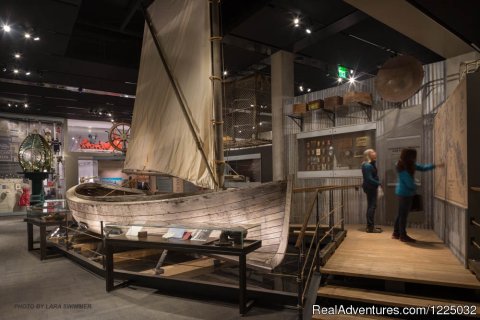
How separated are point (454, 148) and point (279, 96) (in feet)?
18.1

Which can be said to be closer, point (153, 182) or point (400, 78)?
point (400, 78)

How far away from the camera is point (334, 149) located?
7945mm

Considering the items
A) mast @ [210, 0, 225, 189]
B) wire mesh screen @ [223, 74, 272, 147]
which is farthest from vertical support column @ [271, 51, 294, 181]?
mast @ [210, 0, 225, 189]

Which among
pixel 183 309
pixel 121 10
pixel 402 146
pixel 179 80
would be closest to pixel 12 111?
pixel 121 10

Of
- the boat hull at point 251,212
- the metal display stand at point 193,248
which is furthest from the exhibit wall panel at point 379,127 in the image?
the metal display stand at point 193,248

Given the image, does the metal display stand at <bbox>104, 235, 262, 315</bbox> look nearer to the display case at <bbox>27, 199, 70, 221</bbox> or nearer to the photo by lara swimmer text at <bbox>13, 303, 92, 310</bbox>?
the photo by lara swimmer text at <bbox>13, 303, 92, 310</bbox>

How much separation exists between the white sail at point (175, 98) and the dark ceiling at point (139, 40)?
6.31ft

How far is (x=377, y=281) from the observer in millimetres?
3828

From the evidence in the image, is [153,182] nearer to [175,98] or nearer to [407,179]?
[175,98]

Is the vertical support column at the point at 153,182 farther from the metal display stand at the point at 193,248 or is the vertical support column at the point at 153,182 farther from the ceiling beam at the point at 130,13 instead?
the metal display stand at the point at 193,248

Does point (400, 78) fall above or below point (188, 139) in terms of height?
above

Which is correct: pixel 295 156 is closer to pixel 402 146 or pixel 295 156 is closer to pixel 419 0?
pixel 402 146

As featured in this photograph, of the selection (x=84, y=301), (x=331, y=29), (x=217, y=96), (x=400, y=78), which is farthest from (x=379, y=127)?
(x=84, y=301)

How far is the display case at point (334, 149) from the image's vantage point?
7355 millimetres
